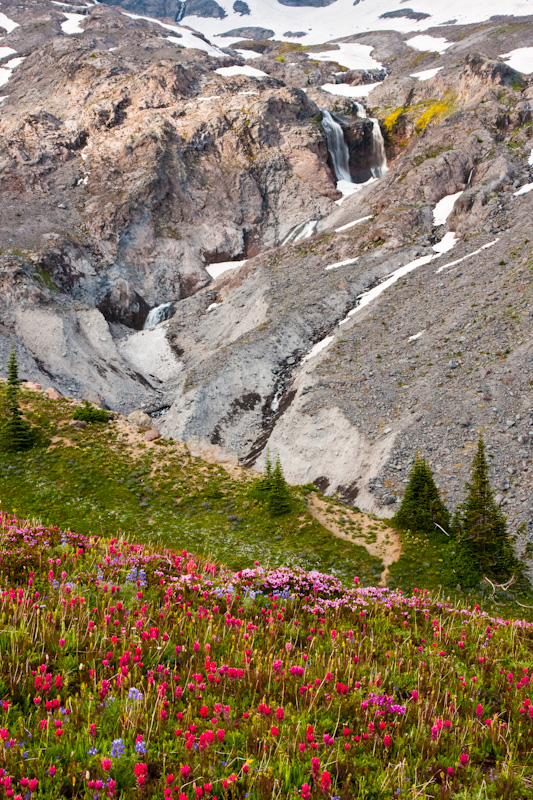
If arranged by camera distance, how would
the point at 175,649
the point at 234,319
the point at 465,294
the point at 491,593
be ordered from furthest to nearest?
the point at 234,319
the point at 465,294
the point at 491,593
the point at 175,649

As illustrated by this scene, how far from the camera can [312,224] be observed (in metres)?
85.1

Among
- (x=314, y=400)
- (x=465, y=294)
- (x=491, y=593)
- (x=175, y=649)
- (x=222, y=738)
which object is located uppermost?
(x=222, y=738)

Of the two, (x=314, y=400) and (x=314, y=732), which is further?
(x=314, y=400)

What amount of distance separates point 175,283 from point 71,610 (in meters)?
78.9

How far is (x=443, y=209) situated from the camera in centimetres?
6706

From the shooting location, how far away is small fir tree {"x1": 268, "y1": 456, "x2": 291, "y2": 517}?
59.2ft

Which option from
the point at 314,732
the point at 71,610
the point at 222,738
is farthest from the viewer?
the point at 71,610

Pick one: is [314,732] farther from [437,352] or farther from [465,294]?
[465,294]

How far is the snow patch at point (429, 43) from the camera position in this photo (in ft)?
506

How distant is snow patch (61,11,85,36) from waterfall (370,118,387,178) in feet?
319

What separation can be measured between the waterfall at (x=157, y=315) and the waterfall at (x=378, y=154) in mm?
59095

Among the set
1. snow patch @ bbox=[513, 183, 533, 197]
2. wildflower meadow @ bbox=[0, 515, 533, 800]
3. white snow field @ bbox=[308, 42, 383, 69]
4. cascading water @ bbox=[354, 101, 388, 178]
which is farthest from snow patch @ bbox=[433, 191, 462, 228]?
white snow field @ bbox=[308, 42, 383, 69]

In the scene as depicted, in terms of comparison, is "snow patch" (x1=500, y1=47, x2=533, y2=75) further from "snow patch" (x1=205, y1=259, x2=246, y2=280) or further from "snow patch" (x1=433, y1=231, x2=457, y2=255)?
"snow patch" (x1=205, y1=259, x2=246, y2=280)

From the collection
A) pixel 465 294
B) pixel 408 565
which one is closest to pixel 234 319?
pixel 465 294
